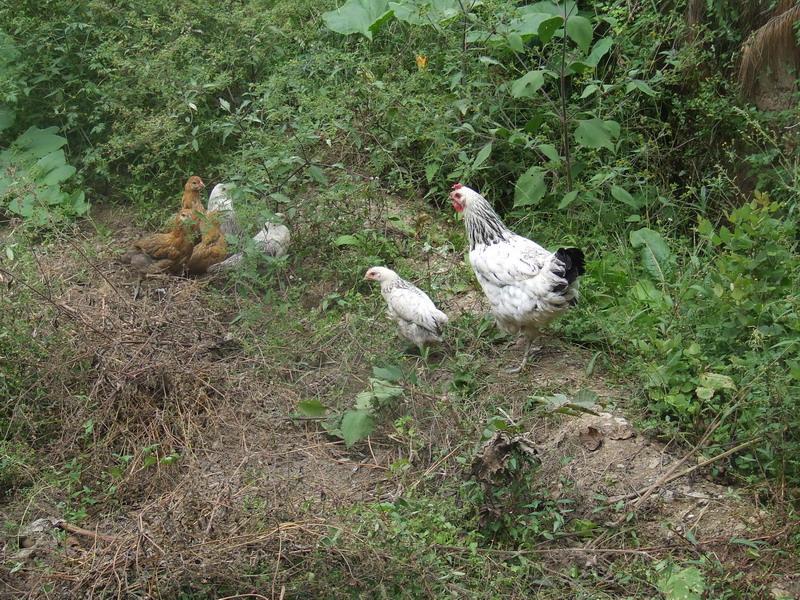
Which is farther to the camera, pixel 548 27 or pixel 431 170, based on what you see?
pixel 431 170

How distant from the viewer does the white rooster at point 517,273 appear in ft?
20.7

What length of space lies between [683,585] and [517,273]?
2.60 meters

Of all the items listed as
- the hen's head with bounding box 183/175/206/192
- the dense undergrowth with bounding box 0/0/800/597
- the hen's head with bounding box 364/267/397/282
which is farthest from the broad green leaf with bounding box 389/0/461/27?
the hen's head with bounding box 364/267/397/282

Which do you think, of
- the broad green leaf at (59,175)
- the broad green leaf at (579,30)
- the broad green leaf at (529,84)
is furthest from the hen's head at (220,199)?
the broad green leaf at (579,30)

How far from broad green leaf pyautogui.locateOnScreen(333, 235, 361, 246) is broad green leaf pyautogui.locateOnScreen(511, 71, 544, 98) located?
1692 mm

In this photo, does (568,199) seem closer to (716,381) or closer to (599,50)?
(599,50)

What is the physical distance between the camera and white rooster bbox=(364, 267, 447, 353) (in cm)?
666

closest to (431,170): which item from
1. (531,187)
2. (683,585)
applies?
(531,187)

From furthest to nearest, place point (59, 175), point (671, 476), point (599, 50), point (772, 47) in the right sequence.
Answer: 1. point (59, 175)
2. point (599, 50)
3. point (772, 47)
4. point (671, 476)

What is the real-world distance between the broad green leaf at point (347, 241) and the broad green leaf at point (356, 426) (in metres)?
2.23

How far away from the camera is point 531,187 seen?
7852mm

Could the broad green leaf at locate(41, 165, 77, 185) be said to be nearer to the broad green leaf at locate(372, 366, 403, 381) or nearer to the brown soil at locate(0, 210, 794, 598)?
the brown soil at locate(0, 210, 794, 598)

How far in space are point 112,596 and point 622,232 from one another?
4.85 m

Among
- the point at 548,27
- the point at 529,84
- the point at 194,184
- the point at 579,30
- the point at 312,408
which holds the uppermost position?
the point at 579,30
